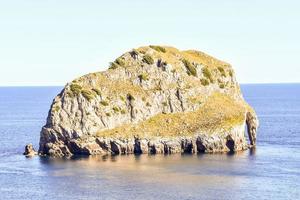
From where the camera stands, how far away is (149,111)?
171875mm

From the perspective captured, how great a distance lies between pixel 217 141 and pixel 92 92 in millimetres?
32685

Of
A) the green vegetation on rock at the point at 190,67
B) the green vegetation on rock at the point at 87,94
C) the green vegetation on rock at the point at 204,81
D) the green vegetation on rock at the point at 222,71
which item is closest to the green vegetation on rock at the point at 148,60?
the green vegetation on rock at the point at 190,67

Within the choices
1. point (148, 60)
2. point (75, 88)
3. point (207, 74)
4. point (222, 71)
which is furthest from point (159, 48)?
point (75, 88)

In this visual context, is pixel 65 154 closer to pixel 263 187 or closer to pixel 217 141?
pixel 217 141

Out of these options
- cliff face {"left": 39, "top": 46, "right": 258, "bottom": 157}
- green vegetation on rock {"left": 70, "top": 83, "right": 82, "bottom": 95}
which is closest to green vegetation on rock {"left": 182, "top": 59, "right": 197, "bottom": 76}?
cliff face {"left": 39, "top": 46, "right": 258, "bottom": 157}

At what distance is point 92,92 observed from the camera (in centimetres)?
16825

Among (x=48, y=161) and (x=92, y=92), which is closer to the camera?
(x=48, y=161)

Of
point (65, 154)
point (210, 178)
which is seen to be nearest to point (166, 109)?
point (65, 154)

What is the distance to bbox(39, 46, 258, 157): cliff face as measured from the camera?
161 meters

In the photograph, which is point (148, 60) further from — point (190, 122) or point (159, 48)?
point (190, 122)

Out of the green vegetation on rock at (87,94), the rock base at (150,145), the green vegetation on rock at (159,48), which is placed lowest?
the rock base at (150,145)

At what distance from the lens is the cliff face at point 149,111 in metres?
161

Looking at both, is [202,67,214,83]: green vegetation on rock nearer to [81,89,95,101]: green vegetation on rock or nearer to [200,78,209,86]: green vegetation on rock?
[200,78,209,86]: green vegetation on rock

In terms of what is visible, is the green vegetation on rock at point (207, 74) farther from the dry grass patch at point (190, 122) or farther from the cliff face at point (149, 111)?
the dry grass patch at point (190, 122)
